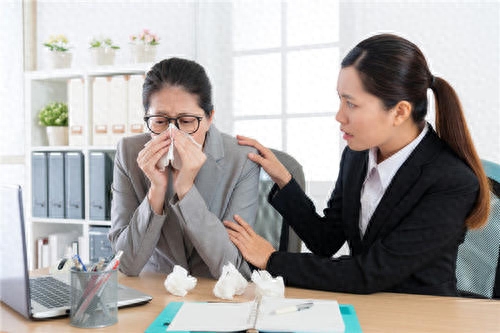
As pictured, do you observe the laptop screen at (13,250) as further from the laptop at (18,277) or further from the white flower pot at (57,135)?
the white flower pot at (57,135)

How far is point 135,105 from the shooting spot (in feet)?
9.82

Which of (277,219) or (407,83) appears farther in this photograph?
(277,219)

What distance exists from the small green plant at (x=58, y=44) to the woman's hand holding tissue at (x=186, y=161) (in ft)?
7.04

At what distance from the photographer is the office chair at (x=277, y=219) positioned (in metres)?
1.75

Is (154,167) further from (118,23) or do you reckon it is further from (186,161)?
(118,23)

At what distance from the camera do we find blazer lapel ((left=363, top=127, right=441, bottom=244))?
135cm

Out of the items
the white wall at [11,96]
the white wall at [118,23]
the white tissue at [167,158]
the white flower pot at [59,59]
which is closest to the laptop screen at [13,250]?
the white tissue at [167,158]

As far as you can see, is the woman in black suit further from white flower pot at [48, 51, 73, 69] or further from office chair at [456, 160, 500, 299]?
white flower pot at [48, 51, 73, 69]

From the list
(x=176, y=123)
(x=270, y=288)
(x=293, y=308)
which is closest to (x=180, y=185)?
(x=176, y=123)

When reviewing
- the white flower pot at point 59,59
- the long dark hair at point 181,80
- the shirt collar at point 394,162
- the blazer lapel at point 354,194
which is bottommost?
the blazer lapel at point 354,194

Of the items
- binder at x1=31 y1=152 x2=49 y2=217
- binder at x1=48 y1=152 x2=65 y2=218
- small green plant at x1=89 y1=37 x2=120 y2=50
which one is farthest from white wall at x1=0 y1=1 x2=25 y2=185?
small green plant at x1=89 y1=37 x2=120 y2=50

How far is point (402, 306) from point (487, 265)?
55cm

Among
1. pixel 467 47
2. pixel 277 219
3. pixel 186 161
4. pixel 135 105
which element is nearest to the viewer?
pixel 186 161

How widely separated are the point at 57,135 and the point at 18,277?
7.79ft
